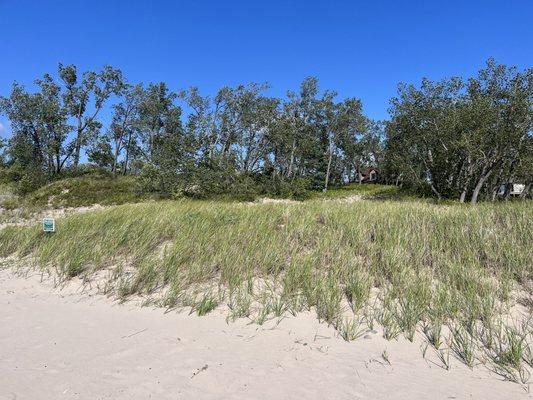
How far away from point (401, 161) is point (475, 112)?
6156 mm

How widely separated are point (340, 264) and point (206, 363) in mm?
2665

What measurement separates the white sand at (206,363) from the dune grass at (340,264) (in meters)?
0.26

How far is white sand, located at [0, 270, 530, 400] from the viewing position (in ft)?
9.70

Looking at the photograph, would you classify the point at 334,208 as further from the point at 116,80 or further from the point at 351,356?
the point at 116,80

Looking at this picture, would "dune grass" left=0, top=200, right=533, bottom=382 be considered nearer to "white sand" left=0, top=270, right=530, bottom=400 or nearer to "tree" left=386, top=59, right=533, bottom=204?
"white sand" left=0, top=270, right=530, bottom=400

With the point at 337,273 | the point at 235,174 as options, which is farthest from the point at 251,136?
the point at 337,273

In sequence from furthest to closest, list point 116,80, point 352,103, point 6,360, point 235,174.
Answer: point 352,103
point 116,80
point 235,174
point 6,360

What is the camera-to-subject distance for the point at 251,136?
3259 cm

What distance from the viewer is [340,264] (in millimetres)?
5469

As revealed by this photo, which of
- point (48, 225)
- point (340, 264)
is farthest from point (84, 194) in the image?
point (340, 264)

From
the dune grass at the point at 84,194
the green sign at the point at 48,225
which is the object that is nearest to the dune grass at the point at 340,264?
the green sign at the point at 48,225

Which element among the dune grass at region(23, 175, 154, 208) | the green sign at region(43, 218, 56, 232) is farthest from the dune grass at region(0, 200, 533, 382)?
the dune grass at region(23, 175, 154, 208)

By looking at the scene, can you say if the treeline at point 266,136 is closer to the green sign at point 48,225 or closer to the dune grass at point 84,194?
the dune grass at point 84,194

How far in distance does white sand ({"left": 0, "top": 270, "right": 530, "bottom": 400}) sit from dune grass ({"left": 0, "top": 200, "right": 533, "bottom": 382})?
0.85 feet
